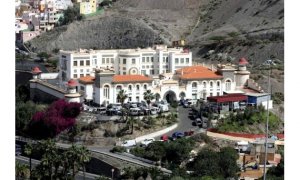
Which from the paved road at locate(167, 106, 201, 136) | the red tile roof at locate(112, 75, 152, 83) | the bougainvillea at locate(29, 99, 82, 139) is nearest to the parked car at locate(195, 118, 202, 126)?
the paved road at locate(167, 106, 201, 136)

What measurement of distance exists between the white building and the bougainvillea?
3.44 m

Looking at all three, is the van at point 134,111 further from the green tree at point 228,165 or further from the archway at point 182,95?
the green tree at point 228,165

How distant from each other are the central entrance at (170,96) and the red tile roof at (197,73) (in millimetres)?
646

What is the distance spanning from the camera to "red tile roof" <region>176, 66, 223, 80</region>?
2381 cm

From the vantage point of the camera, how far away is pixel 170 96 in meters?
23.7

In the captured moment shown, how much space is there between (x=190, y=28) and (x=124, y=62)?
21.4 meters

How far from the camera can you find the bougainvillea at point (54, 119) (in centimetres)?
2120

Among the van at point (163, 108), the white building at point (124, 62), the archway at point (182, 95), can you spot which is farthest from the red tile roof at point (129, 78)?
the white building at point (124, 62)

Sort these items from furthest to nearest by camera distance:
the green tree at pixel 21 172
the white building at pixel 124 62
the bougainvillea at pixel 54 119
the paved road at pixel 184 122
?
the white building at pixel 124 62 → the bougainvillea at pixel 54 119 → the paved road at pixel 184 122 → the green tree at pixel 21 172

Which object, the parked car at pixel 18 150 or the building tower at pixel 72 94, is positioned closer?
the parked car at pixel 18 150

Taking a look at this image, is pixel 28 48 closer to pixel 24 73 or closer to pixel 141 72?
pixel 24 73

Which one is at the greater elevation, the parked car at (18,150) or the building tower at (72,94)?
the building tower at (72,94)

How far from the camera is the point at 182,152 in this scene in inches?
688
